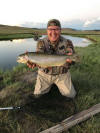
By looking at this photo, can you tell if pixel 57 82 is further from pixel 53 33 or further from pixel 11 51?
pixel 11 51

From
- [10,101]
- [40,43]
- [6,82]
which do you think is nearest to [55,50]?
[40,43]

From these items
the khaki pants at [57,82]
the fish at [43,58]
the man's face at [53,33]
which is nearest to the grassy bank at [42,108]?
the khaki pants at [57,82]

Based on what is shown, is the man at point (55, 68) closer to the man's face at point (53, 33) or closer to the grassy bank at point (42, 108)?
the man's face at point (53, 33)

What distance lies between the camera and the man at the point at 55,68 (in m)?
4.25

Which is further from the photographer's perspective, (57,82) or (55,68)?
(57,82)

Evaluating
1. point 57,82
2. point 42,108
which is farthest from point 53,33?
point 42,108

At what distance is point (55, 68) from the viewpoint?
4395mm

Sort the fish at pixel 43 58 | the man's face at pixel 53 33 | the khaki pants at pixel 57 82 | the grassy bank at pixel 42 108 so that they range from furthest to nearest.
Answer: the khaki pants at pixel 57 82
the man's face at pixel 53 33
the fish at pixel 43 58
the grassy bank at pixel 42 108

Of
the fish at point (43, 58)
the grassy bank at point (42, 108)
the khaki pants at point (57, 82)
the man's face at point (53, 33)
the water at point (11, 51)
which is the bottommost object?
the water at point (11, 51)

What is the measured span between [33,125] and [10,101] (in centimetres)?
118

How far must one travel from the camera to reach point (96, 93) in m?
4.98

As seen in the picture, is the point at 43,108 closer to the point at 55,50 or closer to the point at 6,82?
the point at 55,50

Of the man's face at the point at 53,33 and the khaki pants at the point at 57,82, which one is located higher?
the man's face at the point at 53,33

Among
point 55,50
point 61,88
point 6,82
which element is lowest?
point 6,82
